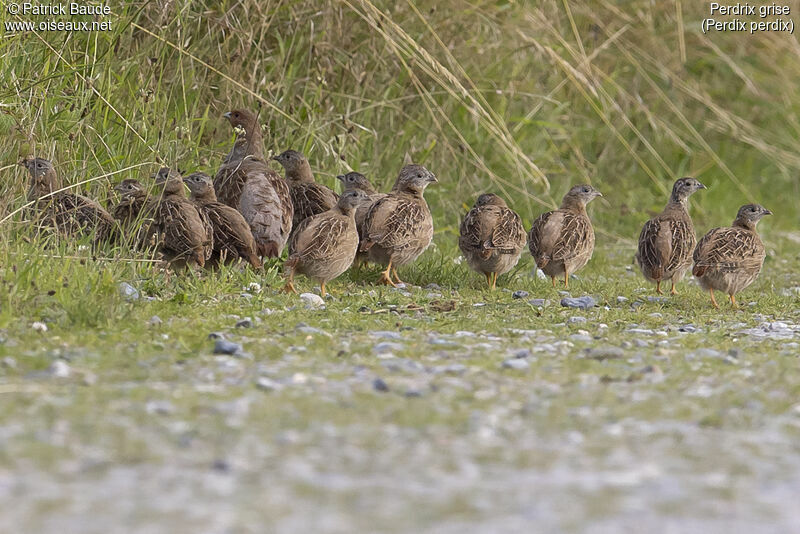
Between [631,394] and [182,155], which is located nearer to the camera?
[631,394]

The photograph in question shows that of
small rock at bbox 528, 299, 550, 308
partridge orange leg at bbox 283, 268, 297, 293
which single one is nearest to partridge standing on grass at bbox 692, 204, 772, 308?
small rock at bbox 528, 299, 550, 308

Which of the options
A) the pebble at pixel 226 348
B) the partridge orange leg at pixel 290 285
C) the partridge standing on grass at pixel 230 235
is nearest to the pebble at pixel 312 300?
the partridge orange leg at pixel 290 285

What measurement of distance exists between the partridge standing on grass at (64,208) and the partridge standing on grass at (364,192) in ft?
6.06

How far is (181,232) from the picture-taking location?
323 inches

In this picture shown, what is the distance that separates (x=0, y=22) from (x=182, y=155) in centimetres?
171

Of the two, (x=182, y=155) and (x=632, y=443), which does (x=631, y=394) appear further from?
(x=182, y=155)

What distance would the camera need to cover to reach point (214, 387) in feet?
17.0

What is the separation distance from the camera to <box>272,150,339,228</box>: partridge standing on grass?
9711mm

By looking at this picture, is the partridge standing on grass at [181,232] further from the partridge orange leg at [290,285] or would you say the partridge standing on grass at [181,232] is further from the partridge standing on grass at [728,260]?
the partridge standing on grass at [728,260]

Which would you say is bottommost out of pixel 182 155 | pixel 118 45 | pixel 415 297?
pixel 415 297

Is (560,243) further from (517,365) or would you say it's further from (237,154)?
(517,365)

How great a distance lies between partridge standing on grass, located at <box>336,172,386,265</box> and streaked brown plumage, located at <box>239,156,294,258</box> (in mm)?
506

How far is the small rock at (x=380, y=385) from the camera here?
17.2 feet

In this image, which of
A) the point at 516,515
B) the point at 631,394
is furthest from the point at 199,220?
the point at 516,515
